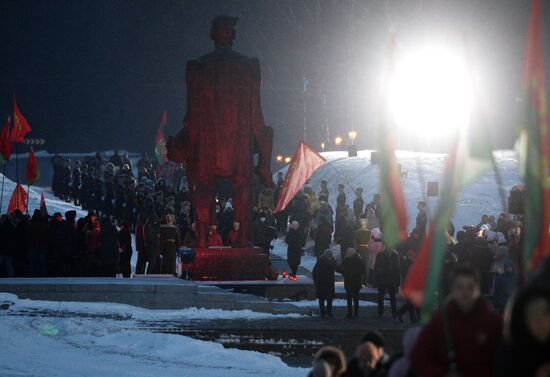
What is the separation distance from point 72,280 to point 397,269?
6.01 m

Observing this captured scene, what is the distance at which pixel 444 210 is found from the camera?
235 inches

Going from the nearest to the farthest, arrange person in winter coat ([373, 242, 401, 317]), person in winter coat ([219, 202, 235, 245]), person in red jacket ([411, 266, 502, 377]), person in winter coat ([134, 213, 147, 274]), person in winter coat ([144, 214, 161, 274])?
person in red jacket ([411, 266, 502, 377]), person in winter coat ([373, 242, 401, 317]), person in winter coat ([144, 214, 161, 274]), person in winter coat ([134, 213, 147, 274]), person in winter coat ([219, 202, 235, 245])

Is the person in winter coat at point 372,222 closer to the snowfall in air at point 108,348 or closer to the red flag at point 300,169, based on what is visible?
the red flag at point 300,169

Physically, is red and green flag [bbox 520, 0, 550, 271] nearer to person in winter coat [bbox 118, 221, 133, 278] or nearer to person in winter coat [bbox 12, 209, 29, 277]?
person in winter coat [bbox 12, 209, 29, 277]

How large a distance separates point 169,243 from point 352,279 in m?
5.27

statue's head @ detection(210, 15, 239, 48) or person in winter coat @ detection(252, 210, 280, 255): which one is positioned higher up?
statue's head @ detection(210, 15, 239, 48)

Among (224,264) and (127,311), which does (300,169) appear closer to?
(224,264)

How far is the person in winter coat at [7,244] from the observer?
21664 mm

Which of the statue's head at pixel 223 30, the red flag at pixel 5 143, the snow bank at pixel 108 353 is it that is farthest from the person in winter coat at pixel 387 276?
the red flag at pixel 5 143

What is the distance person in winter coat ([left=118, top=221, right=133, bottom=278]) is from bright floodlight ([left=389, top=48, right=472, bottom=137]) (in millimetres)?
6272

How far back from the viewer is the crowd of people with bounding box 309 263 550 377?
4625mm

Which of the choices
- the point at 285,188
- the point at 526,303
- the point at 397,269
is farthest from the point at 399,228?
the point at 526,303

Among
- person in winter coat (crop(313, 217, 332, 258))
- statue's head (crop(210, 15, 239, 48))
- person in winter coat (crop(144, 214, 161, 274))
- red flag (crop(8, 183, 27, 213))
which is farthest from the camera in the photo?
red flag (crop(8, 183, 27, 213))

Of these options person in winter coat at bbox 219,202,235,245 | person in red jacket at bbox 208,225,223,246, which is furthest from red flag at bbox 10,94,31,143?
person in red jacket at bbox 208,225,223,246
